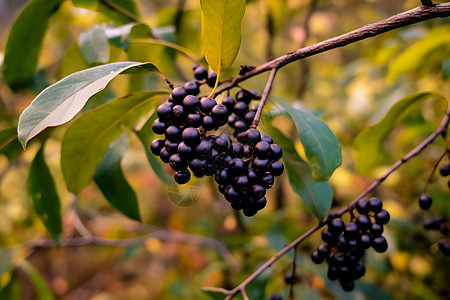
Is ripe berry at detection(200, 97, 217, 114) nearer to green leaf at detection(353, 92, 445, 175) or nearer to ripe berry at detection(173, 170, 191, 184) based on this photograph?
ripe berry at detection(173, 170, 191, 184)

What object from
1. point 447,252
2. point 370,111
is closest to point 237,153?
point 447,252

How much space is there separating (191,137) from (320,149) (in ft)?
1.44

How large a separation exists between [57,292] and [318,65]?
195 inches

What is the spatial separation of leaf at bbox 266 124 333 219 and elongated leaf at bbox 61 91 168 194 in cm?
53

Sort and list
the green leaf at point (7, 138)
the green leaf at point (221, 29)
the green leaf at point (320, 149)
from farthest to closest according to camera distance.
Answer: the green leaf at point (7, 138), the green leaf at point (320, 149), the green leaf at point (221, 29)

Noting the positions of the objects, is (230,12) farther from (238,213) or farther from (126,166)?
(126,166)

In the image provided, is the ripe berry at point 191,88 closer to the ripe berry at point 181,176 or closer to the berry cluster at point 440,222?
the ripe berry at point 181,176

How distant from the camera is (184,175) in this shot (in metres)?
0.88

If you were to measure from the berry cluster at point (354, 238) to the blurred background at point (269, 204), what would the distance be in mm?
A: 417

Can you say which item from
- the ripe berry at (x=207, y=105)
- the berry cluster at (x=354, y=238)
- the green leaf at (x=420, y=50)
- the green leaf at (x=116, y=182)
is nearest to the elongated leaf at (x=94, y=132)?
the green leaf at (x=116, y=182)

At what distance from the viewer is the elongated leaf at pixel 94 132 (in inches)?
43.6

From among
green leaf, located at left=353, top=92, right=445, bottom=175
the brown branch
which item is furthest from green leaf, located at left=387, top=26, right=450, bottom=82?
the brown branch

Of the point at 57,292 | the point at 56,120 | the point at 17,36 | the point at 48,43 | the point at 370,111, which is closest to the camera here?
the point at 56,120

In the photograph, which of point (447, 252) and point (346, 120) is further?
point (346, 120)
